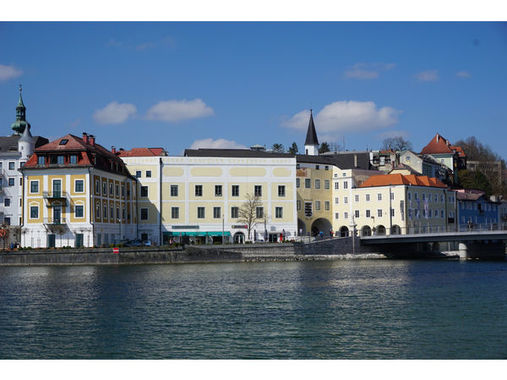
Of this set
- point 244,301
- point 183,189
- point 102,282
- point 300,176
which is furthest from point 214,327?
point 300,176

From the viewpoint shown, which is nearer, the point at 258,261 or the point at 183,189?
the point at 258,261

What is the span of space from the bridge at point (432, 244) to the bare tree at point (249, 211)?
538 inches

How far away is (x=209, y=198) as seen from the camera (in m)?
90.4

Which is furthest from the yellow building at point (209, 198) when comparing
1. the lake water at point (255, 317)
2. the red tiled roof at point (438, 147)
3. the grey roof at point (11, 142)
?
the red tiled roof at point (438, 147)

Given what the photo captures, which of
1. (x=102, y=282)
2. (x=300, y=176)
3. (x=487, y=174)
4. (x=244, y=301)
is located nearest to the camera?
(x=244, y=301)

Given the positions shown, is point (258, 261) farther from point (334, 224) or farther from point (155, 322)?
point (155, 322)

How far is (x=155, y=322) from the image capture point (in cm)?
3166

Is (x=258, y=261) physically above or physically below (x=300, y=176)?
below

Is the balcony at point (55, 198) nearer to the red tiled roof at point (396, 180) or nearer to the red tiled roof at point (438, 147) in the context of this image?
the red tiled roof at point (396, 180)

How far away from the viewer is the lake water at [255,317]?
2522 cm

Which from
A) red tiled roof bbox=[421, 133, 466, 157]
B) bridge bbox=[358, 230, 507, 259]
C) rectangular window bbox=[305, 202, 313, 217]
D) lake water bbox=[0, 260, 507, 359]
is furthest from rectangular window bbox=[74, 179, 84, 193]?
red tiled roof bbox=[421, 133, 466, 157]

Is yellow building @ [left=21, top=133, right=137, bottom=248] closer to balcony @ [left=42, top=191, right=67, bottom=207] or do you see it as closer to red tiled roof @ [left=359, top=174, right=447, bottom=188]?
balcony @ [left=42, top=191, right=67, bottom=207]

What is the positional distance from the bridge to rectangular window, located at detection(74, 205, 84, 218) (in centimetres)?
3194

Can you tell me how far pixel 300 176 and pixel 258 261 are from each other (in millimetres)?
22203
